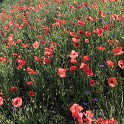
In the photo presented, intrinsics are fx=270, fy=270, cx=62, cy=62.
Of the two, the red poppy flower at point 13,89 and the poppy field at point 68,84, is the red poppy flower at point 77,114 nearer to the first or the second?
the poppy field at point 68,84

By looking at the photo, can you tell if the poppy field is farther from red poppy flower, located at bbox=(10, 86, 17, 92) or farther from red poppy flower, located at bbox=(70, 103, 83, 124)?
red poppy flower, located at bbox=(70, 103, 83, 124)

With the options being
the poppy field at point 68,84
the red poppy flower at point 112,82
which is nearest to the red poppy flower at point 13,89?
the poppy field at point 68,84

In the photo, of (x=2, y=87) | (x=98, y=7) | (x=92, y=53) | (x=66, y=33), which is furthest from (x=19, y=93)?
(x=98, y=7)

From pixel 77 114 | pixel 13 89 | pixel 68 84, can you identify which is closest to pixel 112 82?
pixel 77 114

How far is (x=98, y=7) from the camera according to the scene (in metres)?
4.72

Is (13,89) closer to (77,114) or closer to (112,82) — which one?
(112,82)

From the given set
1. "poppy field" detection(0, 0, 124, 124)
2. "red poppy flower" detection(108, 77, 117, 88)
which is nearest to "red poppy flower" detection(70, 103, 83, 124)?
"poppy field" detection(0, 0, 124, 124)

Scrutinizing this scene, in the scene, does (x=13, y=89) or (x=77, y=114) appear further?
(x=13, y=89)

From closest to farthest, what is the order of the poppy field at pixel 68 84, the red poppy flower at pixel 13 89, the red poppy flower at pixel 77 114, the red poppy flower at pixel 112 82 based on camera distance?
the red poppy flower at pixel 77 114
the red poppy flower at pixel 112 82
the poppy field at pixel 68 84
the red poppy flower at pixel 13 89

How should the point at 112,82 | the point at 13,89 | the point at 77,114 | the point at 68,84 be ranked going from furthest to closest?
the point at 68,84 → the point at 13,89 → the point at 112,82 → the point at 77,114

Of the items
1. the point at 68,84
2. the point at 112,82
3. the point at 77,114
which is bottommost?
the point at 68,84

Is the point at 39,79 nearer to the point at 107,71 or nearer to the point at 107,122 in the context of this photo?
the point at 107,71

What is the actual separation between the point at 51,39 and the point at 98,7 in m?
1.31

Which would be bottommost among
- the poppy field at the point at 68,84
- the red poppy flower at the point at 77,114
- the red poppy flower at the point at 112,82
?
the poppy field at the point at 68,84
